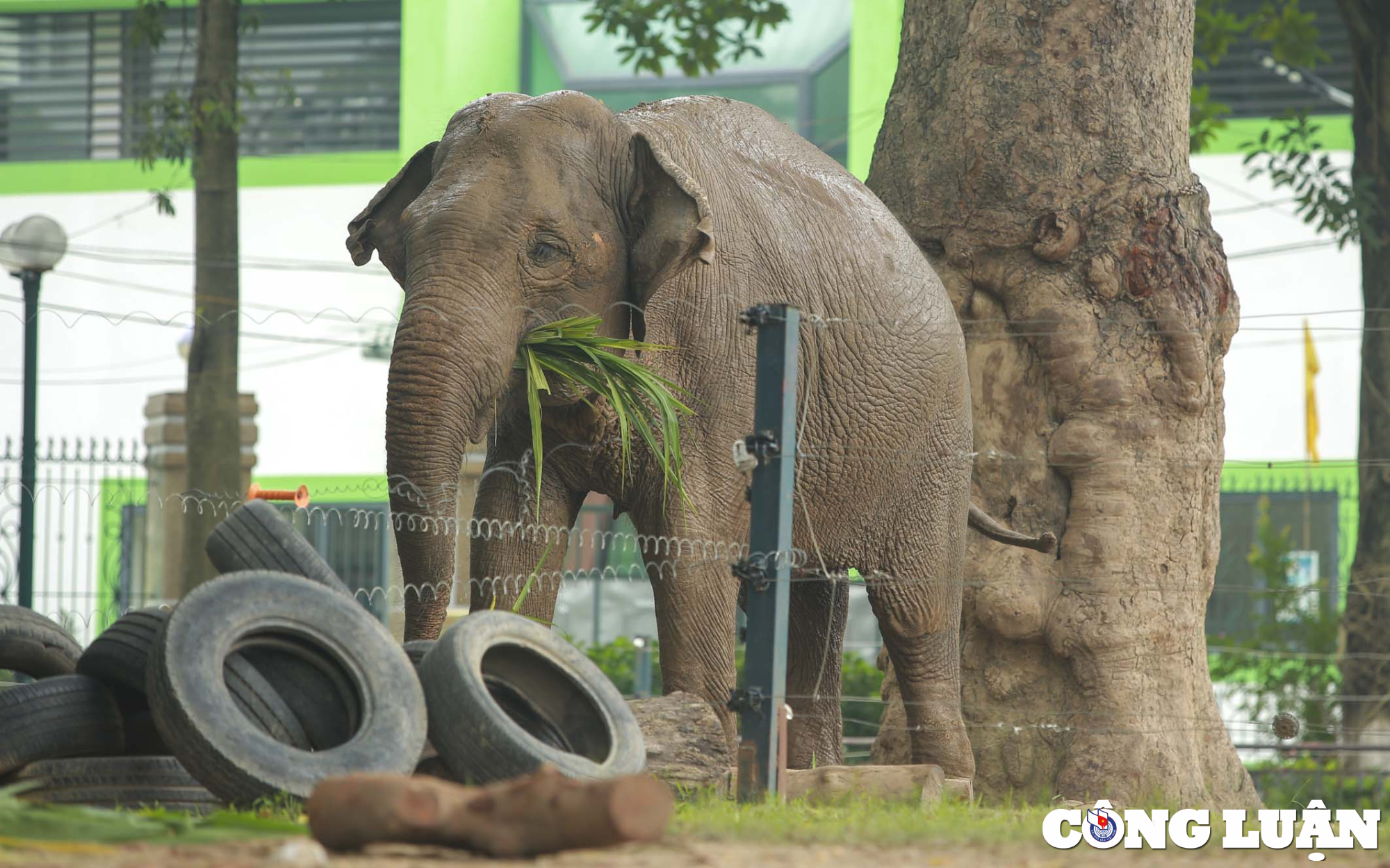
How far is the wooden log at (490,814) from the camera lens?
12.0ft

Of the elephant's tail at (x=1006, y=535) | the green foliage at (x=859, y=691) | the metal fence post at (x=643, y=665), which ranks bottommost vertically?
the green foliage at (x=859, y=691)

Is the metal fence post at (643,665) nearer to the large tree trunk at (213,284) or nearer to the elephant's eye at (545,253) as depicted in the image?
the large tree trunk at (213,284)

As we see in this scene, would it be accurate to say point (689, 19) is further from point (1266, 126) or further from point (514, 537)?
point (1266, 126)

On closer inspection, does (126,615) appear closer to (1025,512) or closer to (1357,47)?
(1025,512)

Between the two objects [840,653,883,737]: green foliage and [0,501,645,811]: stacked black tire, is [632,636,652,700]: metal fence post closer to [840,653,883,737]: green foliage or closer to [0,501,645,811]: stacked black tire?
[840,653,883,737]: green foliage

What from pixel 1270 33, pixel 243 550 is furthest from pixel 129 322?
pixel 243 550

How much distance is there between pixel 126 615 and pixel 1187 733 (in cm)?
468

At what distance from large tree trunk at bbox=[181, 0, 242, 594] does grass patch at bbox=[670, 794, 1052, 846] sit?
7730mm

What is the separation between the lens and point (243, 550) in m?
5.34

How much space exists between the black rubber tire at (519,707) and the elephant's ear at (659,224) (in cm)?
137

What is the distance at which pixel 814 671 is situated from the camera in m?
7.68

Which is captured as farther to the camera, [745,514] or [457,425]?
[745,514]

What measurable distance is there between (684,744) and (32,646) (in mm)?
2162

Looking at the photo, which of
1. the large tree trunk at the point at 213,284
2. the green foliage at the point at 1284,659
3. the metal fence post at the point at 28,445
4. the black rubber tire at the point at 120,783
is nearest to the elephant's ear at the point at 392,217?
the black rubber tire at the point at 120,783
